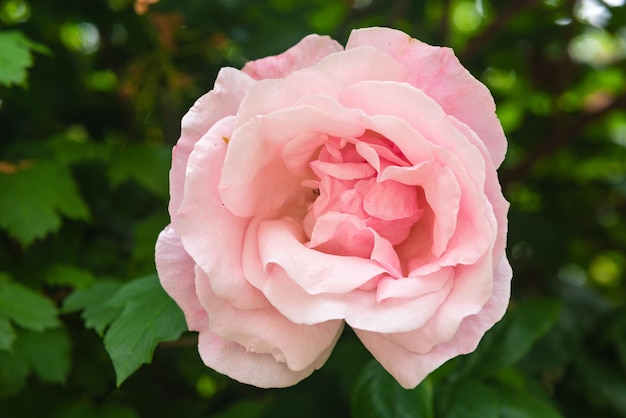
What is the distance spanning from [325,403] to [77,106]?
873mm

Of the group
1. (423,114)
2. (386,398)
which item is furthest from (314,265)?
(386,398)

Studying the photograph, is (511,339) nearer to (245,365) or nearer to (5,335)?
(245,365)

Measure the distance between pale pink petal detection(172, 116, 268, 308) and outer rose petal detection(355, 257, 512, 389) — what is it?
0.14 m

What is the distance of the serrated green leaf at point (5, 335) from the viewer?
0.80 meters

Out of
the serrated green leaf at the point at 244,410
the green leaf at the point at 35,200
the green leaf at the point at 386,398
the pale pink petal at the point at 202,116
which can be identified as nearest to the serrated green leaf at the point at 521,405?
the green leaf at the point at 386,398

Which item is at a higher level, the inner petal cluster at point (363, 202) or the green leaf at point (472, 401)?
the inner petal cluster at point (363, 202)

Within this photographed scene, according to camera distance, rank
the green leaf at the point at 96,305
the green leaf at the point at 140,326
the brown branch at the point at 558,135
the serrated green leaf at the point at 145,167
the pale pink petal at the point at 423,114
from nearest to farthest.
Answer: the pale pink petal at the point at 423,114, the green leaf at the point at 140,326, the green leaf at the point at 96,305, the serrated green leaf at the point at 145,167, the brown branch at the point at 558,135

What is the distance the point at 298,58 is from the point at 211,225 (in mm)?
196

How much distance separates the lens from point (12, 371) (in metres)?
0.93

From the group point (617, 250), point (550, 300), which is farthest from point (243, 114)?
point (617, 250)

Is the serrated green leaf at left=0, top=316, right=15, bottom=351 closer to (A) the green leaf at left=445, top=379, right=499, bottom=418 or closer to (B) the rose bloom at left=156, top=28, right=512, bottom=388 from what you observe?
(B) the rose bloom at left=156, top=28, right=512, bottom=388

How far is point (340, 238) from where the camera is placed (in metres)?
0.69

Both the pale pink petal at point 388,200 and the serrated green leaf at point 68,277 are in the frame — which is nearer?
the pale pink petal at point 388,200

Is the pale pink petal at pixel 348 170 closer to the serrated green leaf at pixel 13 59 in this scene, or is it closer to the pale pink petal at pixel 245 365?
the pale pink petal at pixel 245 365
